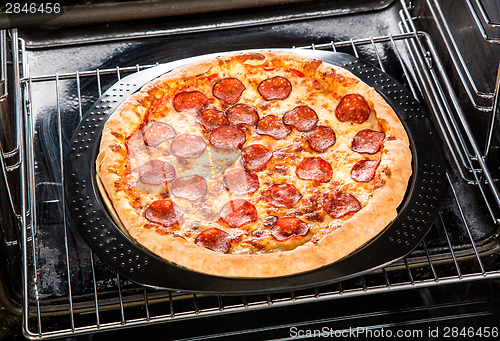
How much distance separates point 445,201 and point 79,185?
5.43 feet

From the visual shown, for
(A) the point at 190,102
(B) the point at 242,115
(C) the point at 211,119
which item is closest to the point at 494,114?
(B) the point at 242,115

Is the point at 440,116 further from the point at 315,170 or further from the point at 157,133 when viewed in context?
the point at 157,133

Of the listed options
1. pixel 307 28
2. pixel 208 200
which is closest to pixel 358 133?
pixel 208 200

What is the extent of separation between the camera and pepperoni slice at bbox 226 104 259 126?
9.21 feet

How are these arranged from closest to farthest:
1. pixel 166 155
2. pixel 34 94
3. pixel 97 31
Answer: pixel 166 155 < pixel 34 94 < pixel 97 31

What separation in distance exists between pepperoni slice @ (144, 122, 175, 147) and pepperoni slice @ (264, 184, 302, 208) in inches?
21.9

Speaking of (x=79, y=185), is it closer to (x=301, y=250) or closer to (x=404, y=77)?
(x=301, y=250)

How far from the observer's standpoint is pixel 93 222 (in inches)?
87.6

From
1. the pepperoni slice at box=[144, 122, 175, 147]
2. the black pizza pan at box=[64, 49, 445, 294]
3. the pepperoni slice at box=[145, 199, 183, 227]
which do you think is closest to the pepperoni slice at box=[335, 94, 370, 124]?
the black pizza pan at box=[64, 49, 445, 294]

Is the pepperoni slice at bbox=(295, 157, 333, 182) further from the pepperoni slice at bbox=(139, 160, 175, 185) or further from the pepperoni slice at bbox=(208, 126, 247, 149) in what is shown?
the pepperoni slice at bbox=(139, 160, 175, 185)

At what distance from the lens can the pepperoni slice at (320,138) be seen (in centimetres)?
267

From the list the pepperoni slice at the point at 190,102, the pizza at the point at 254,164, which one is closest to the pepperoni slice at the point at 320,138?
the pizza at the point at 254,164

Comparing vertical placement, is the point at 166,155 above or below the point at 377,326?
above

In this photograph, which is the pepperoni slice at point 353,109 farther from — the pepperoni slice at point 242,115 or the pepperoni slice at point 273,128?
the pepperoni slice at point 242,115
